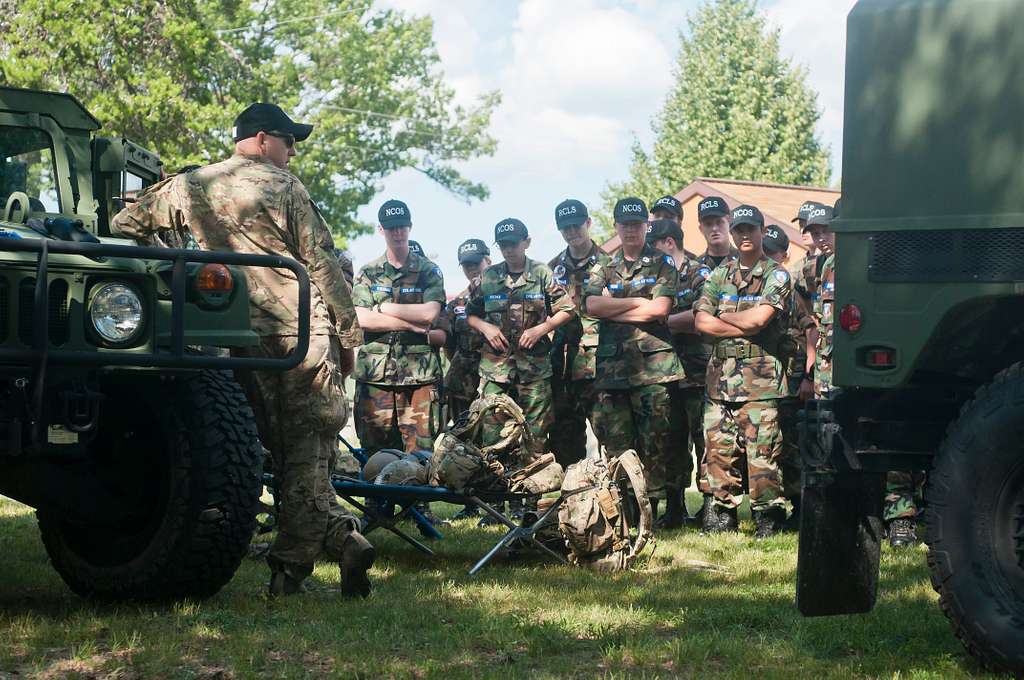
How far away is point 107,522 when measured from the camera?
553 cm

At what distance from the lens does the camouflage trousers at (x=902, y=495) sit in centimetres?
796

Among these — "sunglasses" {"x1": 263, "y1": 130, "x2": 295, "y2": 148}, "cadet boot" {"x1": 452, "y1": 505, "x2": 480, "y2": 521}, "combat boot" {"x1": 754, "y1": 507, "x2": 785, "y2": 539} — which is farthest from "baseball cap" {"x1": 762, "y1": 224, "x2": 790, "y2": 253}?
"sunglasses" {"x1": 263, "y1": 130, "x2": 295, "y2": 148}

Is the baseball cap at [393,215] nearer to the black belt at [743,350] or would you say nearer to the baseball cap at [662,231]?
the baseball cap at [662,231]

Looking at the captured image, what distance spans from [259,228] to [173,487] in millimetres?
1236

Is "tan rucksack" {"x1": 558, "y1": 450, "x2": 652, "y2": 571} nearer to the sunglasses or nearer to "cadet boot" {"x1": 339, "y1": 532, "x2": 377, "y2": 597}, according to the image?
"cadet boot" {"x1": 339, "y1": 532, "x2": 377, "y2": 597}

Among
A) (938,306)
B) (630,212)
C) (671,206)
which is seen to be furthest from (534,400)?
(938,306)

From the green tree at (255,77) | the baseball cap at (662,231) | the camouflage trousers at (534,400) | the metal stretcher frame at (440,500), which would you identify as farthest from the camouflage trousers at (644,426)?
the green tree at (255,77)

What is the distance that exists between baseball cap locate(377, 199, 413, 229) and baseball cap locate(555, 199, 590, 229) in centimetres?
104

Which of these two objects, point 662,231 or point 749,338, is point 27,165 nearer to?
point 749,338

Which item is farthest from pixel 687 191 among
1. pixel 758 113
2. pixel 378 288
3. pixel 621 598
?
pixel 621 598

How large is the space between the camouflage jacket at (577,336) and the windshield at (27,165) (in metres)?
3.96

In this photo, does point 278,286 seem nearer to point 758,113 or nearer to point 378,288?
point 378,288

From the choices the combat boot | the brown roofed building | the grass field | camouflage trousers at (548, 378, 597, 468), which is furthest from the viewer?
the brown roofed building

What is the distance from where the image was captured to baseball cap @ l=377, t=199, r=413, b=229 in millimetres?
9656
